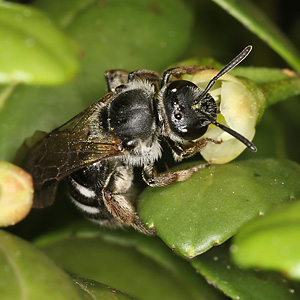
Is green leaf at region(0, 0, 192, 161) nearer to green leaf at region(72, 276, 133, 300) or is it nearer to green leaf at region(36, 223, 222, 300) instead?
green leaf at region(36, 223, 222, 300)

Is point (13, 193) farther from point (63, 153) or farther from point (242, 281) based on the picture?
point (242, 281)

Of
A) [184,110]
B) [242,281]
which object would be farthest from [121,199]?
[242,281]

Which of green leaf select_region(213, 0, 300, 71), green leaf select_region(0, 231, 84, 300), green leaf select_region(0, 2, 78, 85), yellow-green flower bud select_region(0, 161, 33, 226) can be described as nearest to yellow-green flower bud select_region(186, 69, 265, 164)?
green leaf select_region(213, 0, 300, 71)

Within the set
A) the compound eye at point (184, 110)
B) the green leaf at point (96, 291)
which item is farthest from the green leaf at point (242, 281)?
the compound eye at point (184, 110)

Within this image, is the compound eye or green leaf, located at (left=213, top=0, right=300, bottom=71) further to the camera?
green leaf, located at (left=213, top=0, right=300, bottom=71)

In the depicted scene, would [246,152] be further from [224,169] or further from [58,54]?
[58,54]

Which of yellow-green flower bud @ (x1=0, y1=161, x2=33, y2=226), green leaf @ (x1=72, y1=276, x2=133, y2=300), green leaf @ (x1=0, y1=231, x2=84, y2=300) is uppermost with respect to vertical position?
green leaf @ (x1=0, y1=231, x2=84, y2=300)
